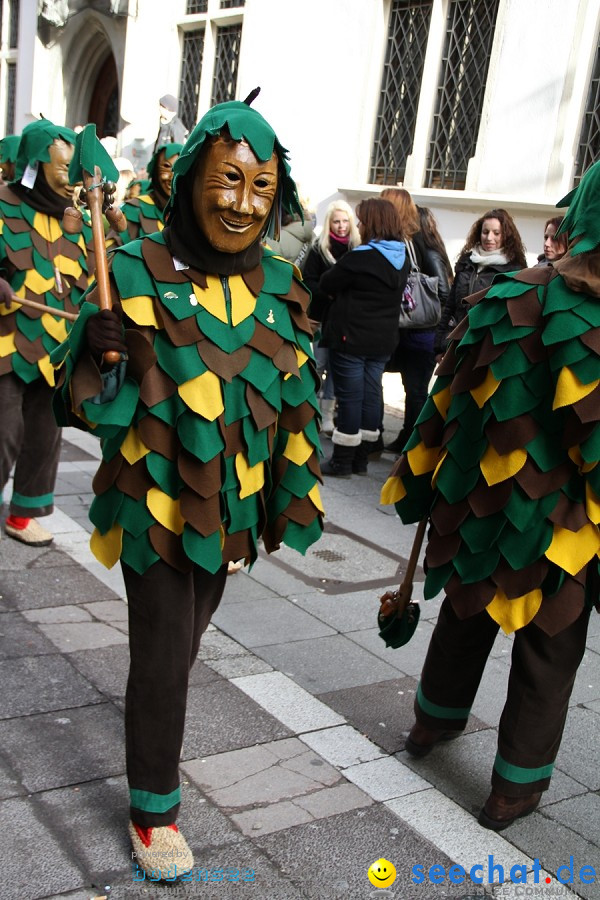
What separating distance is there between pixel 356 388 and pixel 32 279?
2.79 m

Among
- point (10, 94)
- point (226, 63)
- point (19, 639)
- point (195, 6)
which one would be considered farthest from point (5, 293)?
point (10, 94)

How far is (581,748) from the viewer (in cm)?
353

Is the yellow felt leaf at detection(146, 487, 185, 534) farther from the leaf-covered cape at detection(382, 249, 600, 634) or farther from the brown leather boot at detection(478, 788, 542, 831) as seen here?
the brown leather boot at detection(478, 788, 542, 831)

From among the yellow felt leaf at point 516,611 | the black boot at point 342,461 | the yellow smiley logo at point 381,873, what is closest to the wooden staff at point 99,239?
the yellow felt leaf at point 516,611

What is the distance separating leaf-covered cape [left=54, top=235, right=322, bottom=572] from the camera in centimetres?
255

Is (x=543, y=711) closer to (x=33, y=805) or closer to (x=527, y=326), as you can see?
(x=527, y=326)

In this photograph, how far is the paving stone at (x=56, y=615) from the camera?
423cm

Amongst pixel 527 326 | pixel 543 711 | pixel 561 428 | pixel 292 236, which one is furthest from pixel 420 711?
pixel 292 236

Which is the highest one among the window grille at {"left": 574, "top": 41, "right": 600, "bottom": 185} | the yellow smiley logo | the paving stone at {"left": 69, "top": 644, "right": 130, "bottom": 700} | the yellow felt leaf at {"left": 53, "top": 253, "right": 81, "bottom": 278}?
the window grille at {"left": 574, "top": 41, "right": 600, "bottom": 185}

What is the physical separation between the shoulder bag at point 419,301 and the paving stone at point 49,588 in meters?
3.32

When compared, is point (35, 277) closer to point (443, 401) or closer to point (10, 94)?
point (443, 401)

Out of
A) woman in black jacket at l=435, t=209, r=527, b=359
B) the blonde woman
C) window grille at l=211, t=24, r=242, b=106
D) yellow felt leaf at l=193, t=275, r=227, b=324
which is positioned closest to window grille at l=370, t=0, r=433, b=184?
window grille at l=211, t=24, r=242, b=106

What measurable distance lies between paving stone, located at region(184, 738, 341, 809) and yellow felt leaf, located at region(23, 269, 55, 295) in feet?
8.27

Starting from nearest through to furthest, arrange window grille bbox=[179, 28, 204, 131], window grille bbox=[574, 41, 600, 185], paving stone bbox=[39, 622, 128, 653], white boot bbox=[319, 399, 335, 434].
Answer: paving stone bbox=[39, 622, 128, 653] < white boot bbox=[319, 399, 335, 434] < window grille bbox=[574, 41, 600, 185] < window grille bbox=[179, 28, 204, 131]
